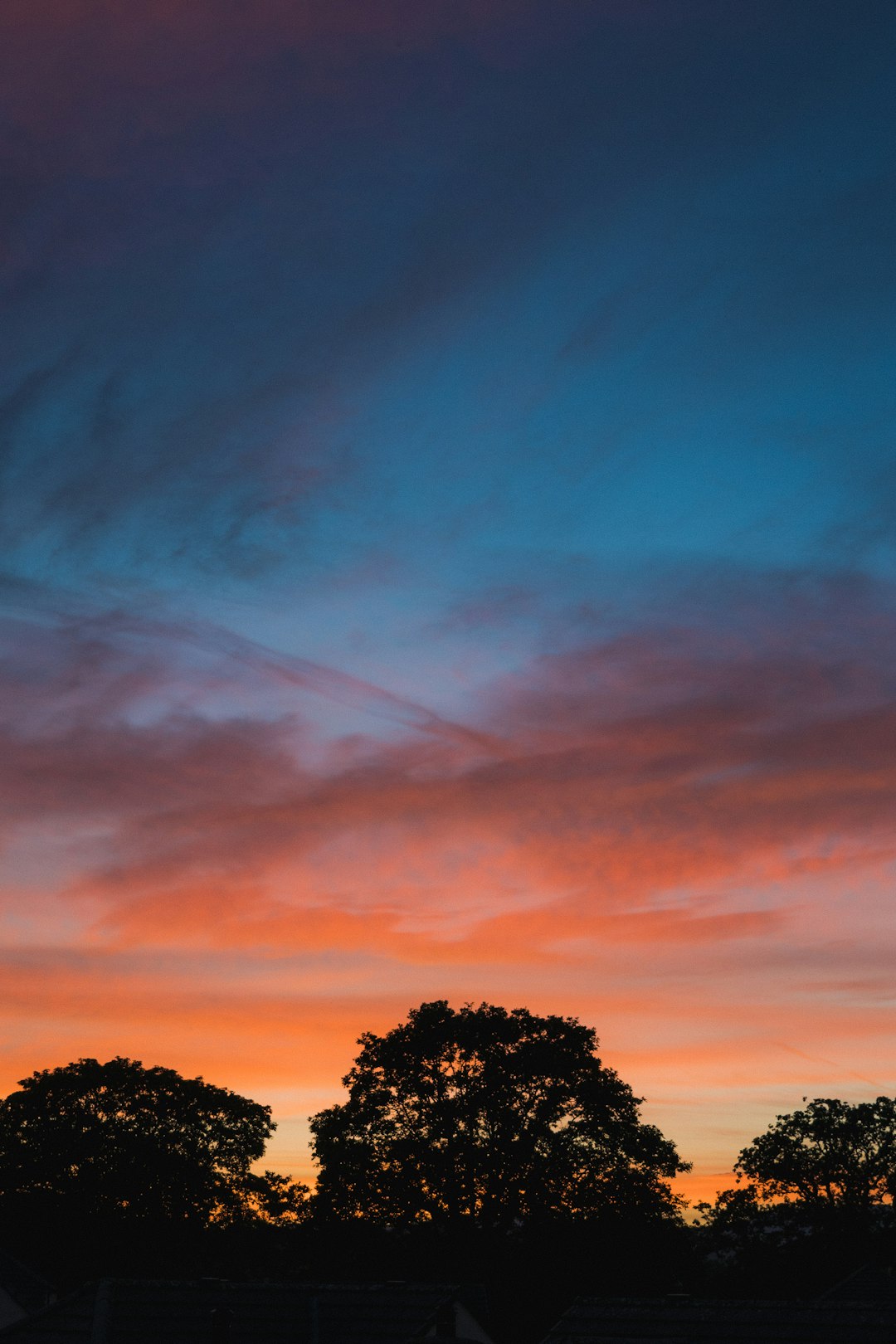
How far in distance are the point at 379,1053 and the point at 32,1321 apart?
32750mm

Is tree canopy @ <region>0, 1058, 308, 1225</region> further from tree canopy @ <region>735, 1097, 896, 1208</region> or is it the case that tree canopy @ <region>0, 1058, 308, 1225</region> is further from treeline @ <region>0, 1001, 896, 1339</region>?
tree canopy @ <region>735, 1097, 896, 1208</region>

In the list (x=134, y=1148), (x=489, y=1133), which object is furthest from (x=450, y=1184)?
(x=134, y=1148)

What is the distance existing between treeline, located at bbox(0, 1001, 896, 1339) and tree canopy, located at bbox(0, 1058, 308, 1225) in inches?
4.2

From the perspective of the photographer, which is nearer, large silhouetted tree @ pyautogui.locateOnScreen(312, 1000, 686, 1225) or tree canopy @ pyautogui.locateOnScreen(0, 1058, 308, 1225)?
large silhouetted tree @ pyautogui.locateOnScreen(312, 1000, 686, 1225)

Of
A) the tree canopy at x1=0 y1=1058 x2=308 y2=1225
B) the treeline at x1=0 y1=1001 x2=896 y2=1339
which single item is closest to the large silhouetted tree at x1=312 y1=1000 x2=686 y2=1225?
the treeline at x1=0 y1=1001 x2=896 y2=1339

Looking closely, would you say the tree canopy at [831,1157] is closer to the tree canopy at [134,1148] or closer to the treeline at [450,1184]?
the treeline at [450,1184]

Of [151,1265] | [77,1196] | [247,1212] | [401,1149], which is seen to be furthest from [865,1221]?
[77,1196]

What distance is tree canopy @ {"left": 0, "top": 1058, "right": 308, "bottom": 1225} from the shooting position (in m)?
67.2

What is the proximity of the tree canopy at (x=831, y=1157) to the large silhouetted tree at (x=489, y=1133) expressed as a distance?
35.9 feet

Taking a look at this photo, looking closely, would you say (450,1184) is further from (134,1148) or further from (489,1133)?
(134,1148)

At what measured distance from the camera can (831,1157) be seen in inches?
2721

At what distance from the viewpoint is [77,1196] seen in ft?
219

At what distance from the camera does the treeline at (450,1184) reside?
58844mm

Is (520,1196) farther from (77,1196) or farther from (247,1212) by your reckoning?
(77,1196)
